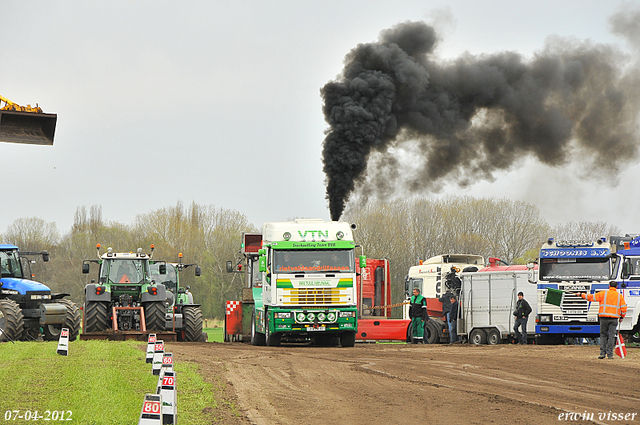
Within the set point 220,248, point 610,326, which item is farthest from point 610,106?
point 220,248

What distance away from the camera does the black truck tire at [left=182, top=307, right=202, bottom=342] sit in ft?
82.6

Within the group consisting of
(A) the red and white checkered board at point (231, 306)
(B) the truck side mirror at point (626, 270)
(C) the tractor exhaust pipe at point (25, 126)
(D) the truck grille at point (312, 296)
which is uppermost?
(C) the tractor exhaust pipe at point (25, 126)

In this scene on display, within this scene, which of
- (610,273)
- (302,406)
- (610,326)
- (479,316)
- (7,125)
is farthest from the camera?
(479,316)

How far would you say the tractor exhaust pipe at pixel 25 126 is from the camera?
11.0 meters

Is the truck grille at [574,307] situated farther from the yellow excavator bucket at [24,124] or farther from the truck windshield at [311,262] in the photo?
the yellow excavator bucket at [24,124]

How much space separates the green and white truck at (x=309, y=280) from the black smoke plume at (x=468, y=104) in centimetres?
824

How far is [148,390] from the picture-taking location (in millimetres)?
11070

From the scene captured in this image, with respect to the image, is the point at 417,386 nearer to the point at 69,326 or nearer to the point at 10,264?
the point at 69,326

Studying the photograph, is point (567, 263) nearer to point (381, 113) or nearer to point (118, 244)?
point (381, 113)

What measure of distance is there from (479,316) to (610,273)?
5.09 m

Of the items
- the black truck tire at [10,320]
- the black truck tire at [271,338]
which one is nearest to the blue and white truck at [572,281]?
the black truck tire at [271,338]

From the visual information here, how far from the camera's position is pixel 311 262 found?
21.6 meters

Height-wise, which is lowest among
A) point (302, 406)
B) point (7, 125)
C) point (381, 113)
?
point (302, 406)

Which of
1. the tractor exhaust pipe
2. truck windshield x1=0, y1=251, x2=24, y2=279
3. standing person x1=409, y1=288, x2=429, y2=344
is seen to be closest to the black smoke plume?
standing person x1=409, y1=288, x2=429, y2=344
